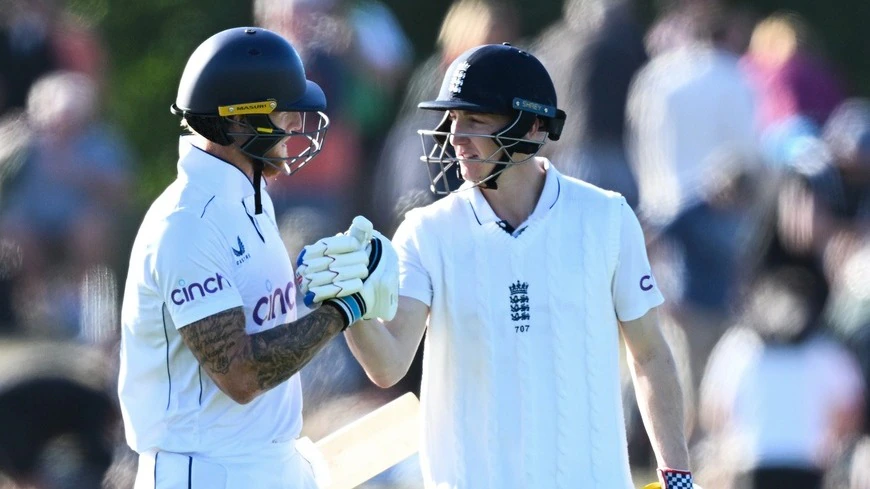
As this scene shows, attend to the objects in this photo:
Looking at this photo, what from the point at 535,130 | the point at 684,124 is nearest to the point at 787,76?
the point at 684,124

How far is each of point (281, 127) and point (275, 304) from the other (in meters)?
0.46

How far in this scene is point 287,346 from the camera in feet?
11.6

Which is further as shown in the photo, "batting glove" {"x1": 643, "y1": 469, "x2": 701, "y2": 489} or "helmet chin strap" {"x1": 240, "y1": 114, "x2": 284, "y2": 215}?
"batting glove" {"x1": 643, "y1": 469, "x2": 701, "y2": 489}

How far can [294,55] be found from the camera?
3.86m

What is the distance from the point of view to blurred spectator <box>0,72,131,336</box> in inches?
277

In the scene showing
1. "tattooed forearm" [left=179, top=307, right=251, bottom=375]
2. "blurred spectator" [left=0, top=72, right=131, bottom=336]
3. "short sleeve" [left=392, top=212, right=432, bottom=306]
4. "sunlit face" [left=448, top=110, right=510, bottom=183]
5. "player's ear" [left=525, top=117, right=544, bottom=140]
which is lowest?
"blurred spectator" [left=0, top=72, right=131, bottom=336]

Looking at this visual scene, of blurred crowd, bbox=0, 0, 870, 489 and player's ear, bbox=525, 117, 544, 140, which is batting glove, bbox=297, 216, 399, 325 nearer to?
player's ear, bbox=525, 117, 544, 140

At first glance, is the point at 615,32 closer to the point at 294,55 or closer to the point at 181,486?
the point at 294,55

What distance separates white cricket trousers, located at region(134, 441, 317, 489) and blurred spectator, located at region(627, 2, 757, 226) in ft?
10.4

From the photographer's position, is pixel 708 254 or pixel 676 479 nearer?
pixel 676 479

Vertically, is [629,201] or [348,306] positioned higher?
[348,306]

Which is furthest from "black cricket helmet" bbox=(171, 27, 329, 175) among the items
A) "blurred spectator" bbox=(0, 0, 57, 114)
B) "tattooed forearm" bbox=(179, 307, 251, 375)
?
"blurred spectator" bbox=(0, 0, 57, 114)

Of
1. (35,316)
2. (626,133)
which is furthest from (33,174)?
(626,133)

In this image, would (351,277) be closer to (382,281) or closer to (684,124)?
(382,281)
